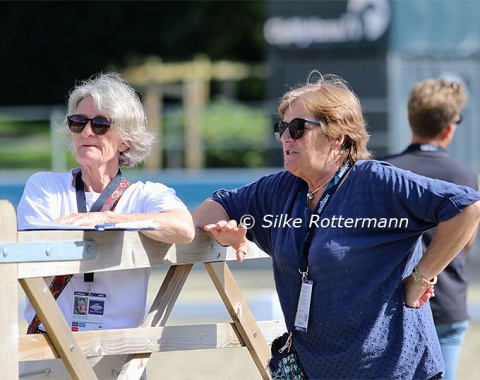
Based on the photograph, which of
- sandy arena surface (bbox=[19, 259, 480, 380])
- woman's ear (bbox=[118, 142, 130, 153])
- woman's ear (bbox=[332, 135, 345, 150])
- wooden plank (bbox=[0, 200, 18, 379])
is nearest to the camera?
wooden plank (bbox=[0, 200, 18, 379])

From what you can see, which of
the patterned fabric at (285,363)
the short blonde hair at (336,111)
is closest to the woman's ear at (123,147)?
the short blonde hair at (336,111)

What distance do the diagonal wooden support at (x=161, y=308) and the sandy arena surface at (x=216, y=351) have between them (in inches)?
40.5

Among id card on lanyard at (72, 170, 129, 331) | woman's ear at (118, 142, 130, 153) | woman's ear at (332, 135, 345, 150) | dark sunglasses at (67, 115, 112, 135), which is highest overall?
dark sunglasses at (67, 115, 112, 135)

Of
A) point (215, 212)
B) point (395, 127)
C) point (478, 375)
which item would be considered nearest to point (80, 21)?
point (395, 127)

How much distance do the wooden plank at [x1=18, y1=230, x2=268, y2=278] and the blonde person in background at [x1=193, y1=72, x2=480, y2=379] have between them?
188mm

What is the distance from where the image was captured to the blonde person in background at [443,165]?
4160 mm

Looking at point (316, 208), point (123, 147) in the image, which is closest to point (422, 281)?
point (316, 208)

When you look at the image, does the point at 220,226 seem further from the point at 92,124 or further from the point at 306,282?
the point at 92,124

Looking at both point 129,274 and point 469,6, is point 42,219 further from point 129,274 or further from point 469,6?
point 469,6

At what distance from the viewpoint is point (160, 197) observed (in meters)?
3.25

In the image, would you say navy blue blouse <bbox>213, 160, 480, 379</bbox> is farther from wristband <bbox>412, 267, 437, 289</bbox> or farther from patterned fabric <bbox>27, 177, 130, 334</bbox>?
patterned fabric <bbox>27, 177, 130, 334</bbox>

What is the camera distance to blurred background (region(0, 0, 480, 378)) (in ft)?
47.8

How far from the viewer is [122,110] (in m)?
3.32
